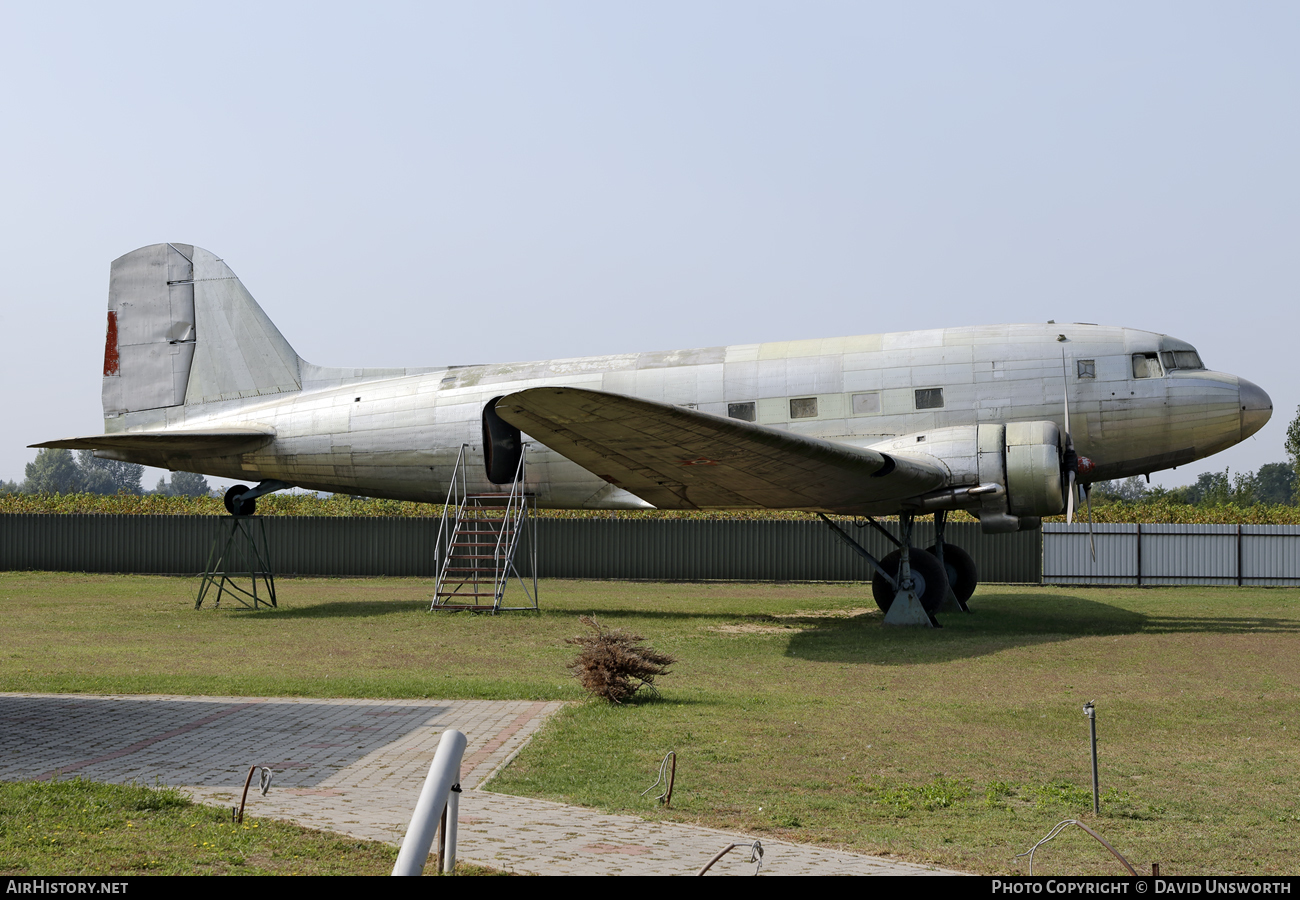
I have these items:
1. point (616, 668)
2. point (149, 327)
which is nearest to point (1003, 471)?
point (616, 668)

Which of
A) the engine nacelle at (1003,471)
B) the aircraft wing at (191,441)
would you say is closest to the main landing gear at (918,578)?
the engine nacelle at (1003,471)

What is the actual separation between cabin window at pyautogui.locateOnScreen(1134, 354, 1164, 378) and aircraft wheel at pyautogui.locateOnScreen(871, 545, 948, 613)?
475 cm

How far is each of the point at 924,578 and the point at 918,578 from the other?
910mm

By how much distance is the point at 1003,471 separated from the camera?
658 inches

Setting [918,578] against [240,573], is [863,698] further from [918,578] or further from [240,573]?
[240,573]

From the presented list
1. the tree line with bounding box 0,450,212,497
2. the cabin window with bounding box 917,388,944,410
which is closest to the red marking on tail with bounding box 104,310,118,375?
the cabin window with bounding box 917,388,944,410

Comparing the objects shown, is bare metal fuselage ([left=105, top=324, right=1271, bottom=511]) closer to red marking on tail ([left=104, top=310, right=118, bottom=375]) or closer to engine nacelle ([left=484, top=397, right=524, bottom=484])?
engine nacelle ([left=484, top=397, right=524, bottom=484])

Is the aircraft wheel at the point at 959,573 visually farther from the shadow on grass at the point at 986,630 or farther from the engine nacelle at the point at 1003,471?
the engine nacelle at the point at 1003,471

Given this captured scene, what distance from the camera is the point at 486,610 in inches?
804

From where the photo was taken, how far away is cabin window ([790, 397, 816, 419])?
1884 cm

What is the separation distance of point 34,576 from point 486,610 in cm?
2000
